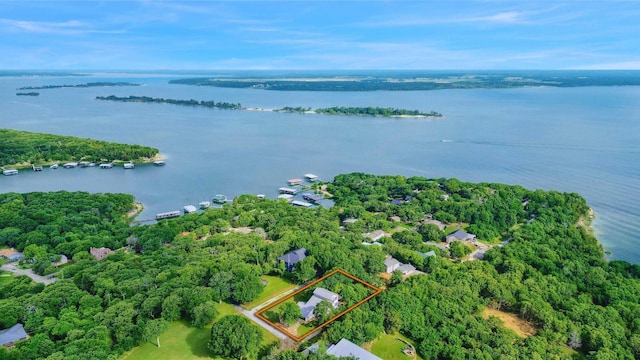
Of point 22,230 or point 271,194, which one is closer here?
point 22,230

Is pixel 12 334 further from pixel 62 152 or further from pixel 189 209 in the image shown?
pixel 62 152

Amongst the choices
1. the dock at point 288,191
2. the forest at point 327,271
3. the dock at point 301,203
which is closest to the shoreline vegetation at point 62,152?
the forest at point 327,271

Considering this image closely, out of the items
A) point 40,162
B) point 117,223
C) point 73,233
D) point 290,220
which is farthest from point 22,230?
point 40,162

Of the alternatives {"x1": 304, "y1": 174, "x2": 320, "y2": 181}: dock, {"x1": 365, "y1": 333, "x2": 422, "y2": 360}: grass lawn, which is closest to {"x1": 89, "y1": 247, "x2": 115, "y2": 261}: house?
{"x1": 365, "y1": 333, "x2": 422, "y2": 360}: grass lawn

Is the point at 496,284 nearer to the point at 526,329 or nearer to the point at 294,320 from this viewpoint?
the point at 526,329

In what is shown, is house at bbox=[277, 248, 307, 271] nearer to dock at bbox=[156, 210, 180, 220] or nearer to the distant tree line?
dock at bbox=[156, 210, 180, 220]

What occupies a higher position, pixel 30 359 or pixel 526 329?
pixel 30 359
